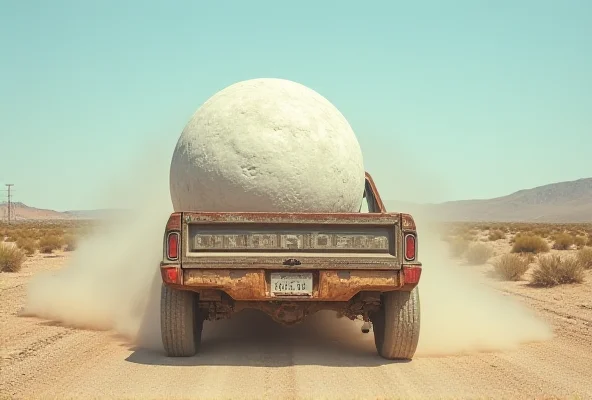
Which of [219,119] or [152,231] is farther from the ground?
[219,119]

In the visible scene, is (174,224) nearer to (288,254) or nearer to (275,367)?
(288,254)

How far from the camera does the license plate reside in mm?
6141

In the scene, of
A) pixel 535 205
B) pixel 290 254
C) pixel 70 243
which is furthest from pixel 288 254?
pixel 535 205

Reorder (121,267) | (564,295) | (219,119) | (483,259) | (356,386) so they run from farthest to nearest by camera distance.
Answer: (483,259)
(564,295)
(121,267)
(219,119)
(356,386)

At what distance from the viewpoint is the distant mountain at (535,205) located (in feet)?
523

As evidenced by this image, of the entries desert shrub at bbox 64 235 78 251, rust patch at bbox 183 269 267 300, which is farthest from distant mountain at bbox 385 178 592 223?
rust patch at bbox 183 269 267 300

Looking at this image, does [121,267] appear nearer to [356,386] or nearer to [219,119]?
[219,119]

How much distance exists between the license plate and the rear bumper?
37mm

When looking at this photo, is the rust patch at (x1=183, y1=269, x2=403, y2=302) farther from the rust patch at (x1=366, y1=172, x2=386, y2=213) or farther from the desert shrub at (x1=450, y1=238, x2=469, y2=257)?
the desert shrub at (x1=450, y1=238, x2=469, y2=257)

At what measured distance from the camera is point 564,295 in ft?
43.2

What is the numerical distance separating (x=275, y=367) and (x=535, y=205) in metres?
182

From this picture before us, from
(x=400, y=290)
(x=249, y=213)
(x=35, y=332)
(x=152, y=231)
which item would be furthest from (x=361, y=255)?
(x=152, y=231)

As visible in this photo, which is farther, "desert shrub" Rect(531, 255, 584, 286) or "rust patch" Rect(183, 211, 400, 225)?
"desert shrub" Rect(531, 255, 584, 286)

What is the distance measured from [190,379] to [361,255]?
1.85 meters
